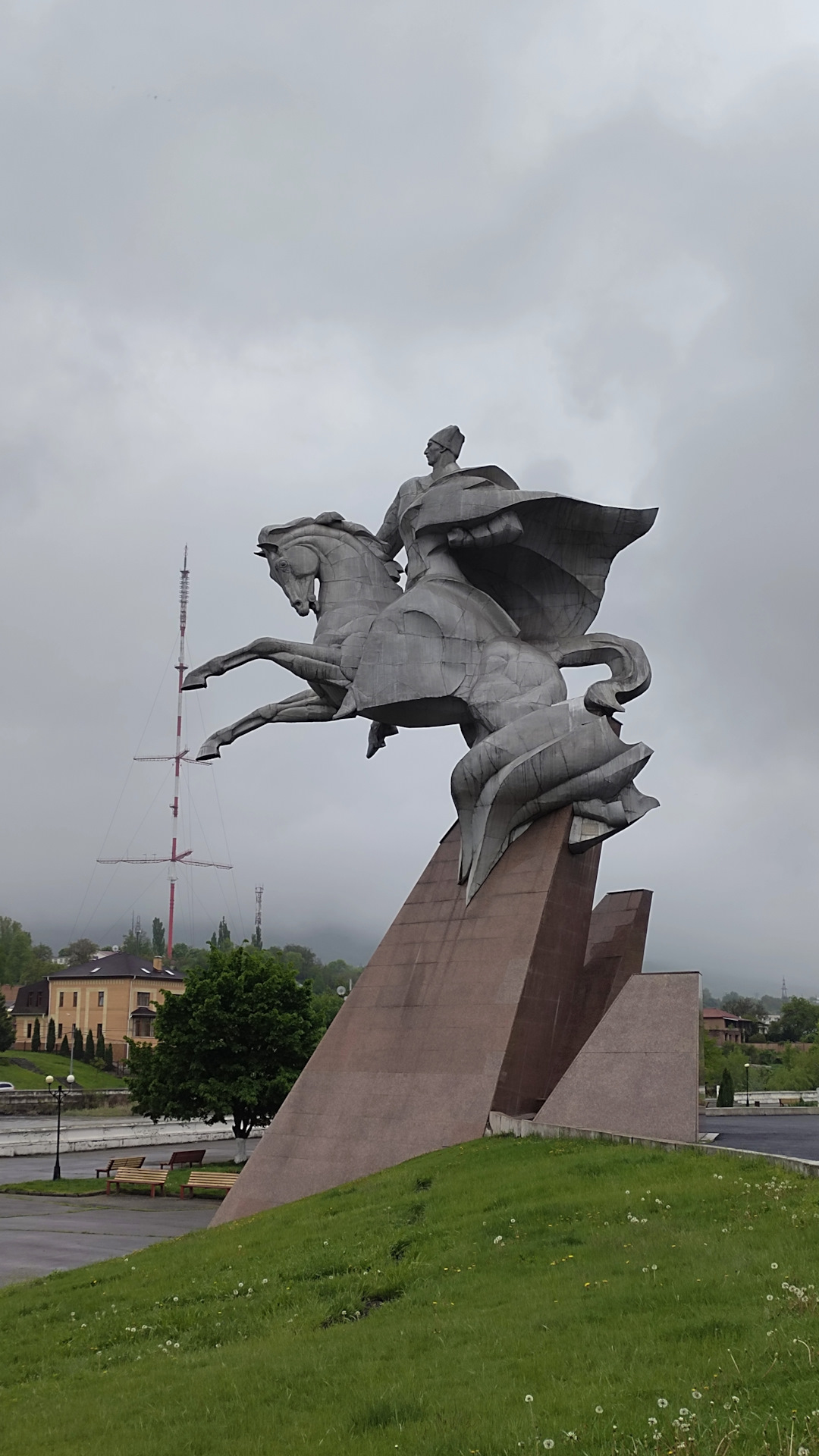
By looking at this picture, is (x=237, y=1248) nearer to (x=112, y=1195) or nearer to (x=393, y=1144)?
(x=393, y=1144)

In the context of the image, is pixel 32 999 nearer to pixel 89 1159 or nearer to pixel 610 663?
pixel 89 1159

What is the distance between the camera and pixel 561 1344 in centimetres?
669

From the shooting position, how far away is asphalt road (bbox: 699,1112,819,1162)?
666 inches

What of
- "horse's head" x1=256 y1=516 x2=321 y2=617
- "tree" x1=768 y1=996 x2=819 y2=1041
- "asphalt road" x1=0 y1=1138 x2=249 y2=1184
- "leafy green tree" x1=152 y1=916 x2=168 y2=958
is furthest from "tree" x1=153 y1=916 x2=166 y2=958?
"horse's head" x1=256 y1=516 x2=321 y2=617

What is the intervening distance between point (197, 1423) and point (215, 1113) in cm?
2619

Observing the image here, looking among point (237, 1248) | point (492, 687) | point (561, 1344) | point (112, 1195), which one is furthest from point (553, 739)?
point (112, 1195)

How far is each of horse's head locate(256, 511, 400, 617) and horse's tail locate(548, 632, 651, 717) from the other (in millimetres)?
3216

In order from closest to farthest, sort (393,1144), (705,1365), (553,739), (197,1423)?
(705,1365), (197,1423), (393,1144), (553,739)

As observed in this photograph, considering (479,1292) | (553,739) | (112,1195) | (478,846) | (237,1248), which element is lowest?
(112,1195)

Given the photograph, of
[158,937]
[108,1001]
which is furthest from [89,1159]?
[158,937]

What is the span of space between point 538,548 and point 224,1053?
17.6 metres

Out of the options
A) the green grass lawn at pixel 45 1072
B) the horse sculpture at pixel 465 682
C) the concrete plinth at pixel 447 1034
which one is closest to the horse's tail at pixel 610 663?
the horse sculpture at pixel 465 682

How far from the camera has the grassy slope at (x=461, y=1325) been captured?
18.6 ft

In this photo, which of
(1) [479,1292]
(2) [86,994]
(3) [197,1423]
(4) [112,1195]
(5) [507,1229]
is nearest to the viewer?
(3) [197,1423]
